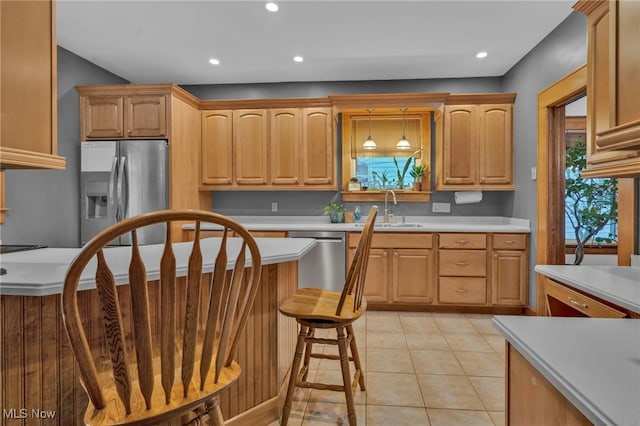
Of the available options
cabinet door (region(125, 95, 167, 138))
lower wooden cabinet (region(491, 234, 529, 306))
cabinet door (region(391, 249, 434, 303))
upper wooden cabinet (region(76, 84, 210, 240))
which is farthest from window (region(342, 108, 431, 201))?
cabinet door (region(125, 95, 167, 138))

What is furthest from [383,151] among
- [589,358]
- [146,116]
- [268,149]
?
[589,358]

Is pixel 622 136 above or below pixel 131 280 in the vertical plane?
above

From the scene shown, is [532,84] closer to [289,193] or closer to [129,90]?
[289,193]

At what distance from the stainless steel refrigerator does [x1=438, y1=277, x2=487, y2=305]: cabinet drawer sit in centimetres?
293

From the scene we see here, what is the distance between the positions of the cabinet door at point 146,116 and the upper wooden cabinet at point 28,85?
2.65 m

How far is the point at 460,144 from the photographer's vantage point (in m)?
4.11

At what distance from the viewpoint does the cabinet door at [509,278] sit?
3701mm

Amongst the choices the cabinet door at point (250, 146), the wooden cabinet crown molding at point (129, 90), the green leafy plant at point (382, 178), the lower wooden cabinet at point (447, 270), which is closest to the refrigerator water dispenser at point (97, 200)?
the wooden cabinet crown molding at point (129, 90)

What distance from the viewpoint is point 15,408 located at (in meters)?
1.27

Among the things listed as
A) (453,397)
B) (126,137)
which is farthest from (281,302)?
(126,137)

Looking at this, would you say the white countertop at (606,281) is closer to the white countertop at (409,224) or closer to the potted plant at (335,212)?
the white countertop at (409,224)

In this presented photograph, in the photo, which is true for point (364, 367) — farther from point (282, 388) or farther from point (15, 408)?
point (15, 408)

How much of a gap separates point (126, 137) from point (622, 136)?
13.6 ft

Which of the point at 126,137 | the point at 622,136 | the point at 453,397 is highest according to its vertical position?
the point at 126,137
